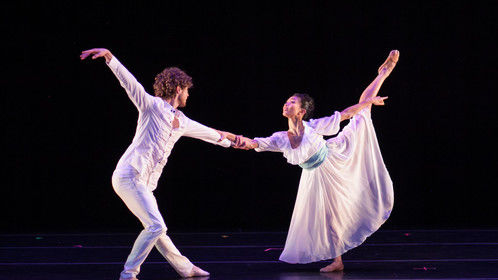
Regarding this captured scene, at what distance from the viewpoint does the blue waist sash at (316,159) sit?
12.9 feet

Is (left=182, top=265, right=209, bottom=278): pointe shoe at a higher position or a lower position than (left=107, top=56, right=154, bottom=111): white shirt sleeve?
lower

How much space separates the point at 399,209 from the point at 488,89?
1.56m

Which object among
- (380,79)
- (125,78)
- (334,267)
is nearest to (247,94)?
(380,79)

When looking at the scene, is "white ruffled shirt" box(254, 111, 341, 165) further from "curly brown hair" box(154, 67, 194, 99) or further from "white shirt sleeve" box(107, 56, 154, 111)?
"white shirt sleeve" box(107, 56, 154, 111)

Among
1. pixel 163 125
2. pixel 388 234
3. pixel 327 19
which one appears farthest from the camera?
pixel 327 19

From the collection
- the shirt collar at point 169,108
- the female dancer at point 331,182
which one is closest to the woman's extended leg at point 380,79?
the female dancer at point 331,182

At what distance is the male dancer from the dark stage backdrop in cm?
261

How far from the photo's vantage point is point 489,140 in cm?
634

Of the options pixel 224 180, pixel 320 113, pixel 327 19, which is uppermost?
pixel 327 19

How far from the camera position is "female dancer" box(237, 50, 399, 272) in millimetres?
3908

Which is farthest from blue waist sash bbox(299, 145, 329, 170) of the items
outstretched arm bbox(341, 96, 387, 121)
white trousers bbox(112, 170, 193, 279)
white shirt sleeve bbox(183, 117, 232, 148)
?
white trousers bbox(112, 170, 193, 279)

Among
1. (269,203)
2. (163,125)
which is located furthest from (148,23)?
(163,125)

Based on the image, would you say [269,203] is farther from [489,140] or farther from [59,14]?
[59,14]

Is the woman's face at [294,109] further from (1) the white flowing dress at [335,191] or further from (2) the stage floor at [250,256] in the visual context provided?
(2) the stage floor at [250,256]
